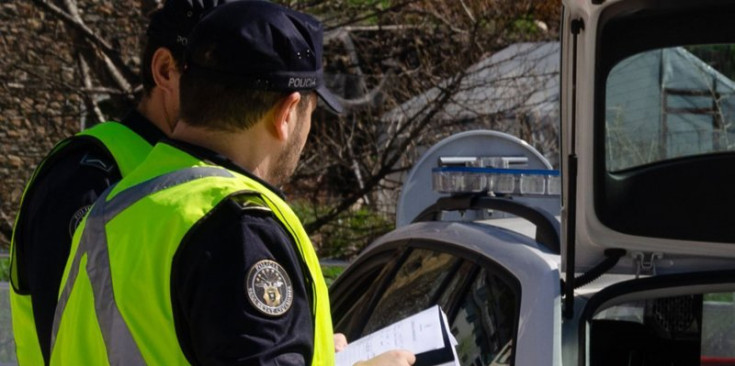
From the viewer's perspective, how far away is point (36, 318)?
2.45m

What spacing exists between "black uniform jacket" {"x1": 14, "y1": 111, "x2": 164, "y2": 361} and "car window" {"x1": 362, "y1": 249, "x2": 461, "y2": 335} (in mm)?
955

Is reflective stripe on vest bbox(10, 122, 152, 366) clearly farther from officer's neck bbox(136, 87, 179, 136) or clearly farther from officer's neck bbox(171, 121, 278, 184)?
officer's neck bbox(171, 121, 278, 184)

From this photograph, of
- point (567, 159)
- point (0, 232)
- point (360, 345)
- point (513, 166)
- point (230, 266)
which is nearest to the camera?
point (230, 266)

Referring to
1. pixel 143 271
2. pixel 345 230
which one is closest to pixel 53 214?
pixel 143 271

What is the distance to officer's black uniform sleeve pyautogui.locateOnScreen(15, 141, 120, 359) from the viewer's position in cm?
243

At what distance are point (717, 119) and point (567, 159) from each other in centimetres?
62

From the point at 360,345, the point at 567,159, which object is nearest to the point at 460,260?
the point at 567,159

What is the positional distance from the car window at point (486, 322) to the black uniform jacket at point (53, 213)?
3.05ft

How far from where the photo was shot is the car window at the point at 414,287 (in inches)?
127

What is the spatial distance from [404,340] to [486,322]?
0.65m

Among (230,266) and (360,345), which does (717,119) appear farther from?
(230,266)

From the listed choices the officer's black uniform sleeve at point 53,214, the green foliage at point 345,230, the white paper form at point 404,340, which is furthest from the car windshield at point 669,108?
the green foliage at point 345,230

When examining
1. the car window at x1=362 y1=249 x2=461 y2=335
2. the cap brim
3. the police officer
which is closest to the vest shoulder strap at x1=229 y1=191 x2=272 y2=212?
the cap brim

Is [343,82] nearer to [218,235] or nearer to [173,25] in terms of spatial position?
[173,25]
